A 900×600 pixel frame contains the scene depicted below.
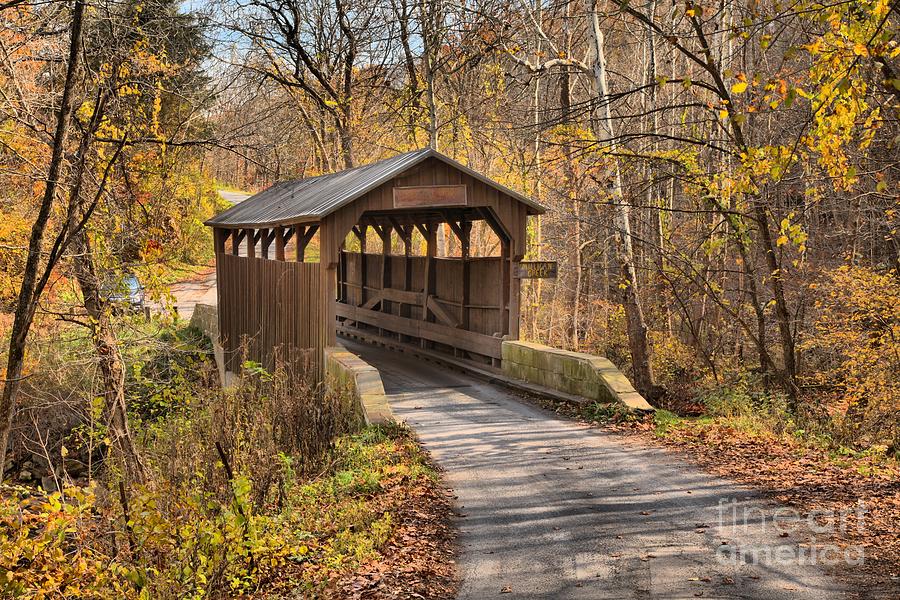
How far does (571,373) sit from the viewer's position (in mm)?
12094

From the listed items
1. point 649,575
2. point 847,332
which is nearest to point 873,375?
point 847,332

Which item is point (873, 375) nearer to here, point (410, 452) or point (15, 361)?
point (410, 452)

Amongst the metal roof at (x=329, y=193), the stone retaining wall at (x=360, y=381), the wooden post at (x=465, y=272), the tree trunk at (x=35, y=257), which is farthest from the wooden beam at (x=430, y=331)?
the tree trunk at (x=35, y=257)

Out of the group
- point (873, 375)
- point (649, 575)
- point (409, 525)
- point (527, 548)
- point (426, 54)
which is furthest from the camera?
point (426, 54)

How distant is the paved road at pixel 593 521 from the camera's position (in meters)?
5.67

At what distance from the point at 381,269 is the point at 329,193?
5752 millimetres

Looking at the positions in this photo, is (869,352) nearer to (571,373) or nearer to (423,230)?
(571,373)

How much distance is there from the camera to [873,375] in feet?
37.1

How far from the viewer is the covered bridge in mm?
12680

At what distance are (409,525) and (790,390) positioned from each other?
734 cm

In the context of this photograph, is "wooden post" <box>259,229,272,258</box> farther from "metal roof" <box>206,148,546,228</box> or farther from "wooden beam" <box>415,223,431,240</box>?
"wooden beam" <box>415,223,431,240</box>

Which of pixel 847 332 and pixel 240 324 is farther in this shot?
pixel 240 324

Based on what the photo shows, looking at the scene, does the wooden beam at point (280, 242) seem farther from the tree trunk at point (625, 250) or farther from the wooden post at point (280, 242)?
the tree trunk at point (625, 250)
